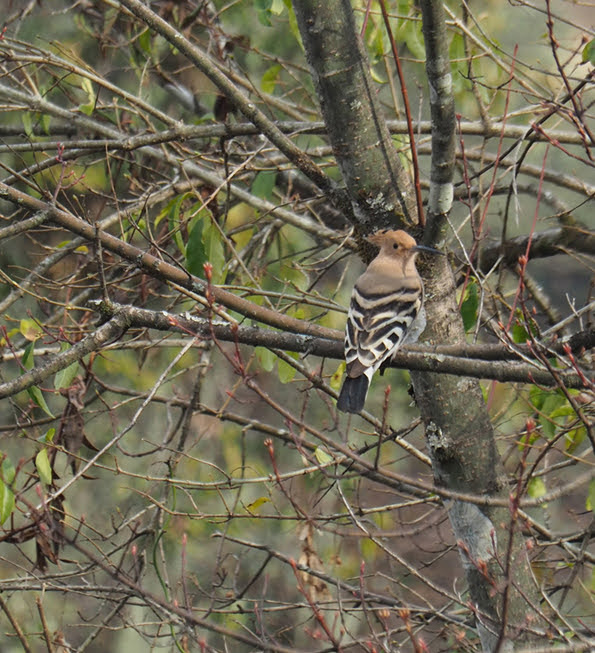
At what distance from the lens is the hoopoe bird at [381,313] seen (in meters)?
2.95

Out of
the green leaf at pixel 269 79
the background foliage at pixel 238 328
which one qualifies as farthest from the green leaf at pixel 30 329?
the green leaf at pixel 269 79

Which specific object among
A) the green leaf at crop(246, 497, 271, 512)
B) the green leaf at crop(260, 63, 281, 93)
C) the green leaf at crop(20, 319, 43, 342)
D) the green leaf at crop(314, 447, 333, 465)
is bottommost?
the green leaf at crop(246, 497, 271, 512)

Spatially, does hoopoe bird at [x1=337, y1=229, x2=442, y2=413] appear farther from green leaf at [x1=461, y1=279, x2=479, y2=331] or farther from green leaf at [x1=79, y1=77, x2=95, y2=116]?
green leaf at [x1=79, y1=77, x2=95, y2=116]

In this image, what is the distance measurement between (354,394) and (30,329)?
1.63 metres

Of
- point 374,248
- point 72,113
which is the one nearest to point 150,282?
point 72,113

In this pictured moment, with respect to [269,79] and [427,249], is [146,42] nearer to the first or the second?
[269,79]

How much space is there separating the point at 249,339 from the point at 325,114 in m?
0.98

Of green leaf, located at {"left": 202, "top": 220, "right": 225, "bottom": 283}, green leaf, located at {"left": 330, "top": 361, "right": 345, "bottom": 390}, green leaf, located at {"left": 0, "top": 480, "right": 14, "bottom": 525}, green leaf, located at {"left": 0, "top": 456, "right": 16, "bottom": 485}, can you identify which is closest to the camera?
green leaf, located at {"left": 0, "top": 480, "right": 14, "bottom": 525}

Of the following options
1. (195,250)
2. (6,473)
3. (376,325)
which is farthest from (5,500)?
(376,325)

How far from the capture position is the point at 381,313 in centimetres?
325

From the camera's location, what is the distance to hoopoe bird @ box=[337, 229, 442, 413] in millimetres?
2945

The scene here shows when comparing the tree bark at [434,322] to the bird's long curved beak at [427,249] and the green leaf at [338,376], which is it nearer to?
the bird's long curved beak at [427,249]

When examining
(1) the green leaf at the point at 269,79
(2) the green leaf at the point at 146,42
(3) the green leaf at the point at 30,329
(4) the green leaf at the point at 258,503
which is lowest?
(4) the green leaf at the point at 258,503

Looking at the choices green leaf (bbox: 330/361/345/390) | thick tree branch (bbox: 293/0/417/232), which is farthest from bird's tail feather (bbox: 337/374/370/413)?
green leaf (bbox: 330/361/345/390)
